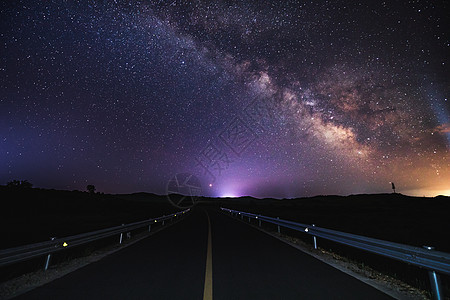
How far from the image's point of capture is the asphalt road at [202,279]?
3943 mm

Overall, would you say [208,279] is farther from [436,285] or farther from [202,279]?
[436,285]

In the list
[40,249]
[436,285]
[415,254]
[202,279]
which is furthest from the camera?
[40,249]

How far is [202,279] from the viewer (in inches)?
188

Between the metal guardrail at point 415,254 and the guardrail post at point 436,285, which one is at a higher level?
the metal guardrail at point 415,254

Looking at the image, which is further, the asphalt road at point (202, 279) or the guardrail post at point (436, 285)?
the asphalt road at point (202, 279)

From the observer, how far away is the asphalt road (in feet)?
12.9

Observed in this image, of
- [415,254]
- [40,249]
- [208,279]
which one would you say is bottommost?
[208,279]

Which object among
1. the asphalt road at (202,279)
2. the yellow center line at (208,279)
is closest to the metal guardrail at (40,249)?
the asphalt road at (202,279)

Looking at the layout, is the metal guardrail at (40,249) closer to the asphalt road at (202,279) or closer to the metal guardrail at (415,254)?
the asphalt road at (202,279)

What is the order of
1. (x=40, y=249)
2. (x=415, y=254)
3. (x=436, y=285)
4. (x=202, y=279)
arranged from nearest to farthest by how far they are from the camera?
1. (x=436, y=285)
2. (x=415, y=254)
3. (x=202, y=279)
4. (x=40, y=249)

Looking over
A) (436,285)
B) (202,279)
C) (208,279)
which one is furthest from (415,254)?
(202,279)

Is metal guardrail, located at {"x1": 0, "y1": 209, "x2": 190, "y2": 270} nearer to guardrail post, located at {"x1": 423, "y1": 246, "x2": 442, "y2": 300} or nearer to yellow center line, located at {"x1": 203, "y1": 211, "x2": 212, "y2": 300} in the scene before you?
yellow center line, located at {"x1": 203, "y1": 211, "x2": 212, "y2": 300}

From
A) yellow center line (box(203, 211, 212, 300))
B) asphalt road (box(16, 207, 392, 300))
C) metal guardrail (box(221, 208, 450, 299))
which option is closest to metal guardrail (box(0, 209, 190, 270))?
asphalt road (box(16, 207, 392, 300))

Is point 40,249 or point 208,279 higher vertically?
point 40,249
